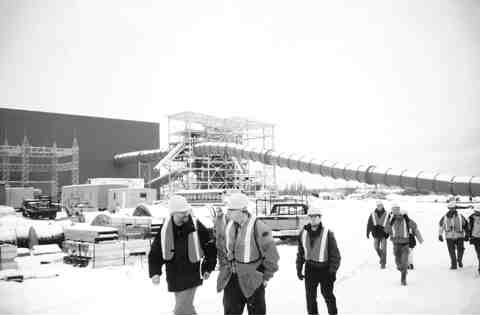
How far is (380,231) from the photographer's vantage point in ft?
38.8

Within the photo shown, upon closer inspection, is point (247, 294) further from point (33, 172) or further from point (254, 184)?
point (33, 172)

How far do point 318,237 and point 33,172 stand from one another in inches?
1858

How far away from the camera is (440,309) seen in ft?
23.6

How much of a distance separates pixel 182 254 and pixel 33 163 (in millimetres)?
48815

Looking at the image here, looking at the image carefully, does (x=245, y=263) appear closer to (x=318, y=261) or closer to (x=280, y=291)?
(x=318, y=261)

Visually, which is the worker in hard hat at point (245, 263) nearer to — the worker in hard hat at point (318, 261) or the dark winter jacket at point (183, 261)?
the dark winter jacket at point (183, 261)

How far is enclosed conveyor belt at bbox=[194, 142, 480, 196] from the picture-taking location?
29.0 m

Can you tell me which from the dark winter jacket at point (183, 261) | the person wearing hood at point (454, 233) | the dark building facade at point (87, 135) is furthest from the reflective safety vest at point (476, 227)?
the dark building facade at point (87, 135)

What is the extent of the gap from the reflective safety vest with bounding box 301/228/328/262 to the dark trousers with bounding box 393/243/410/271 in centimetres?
383

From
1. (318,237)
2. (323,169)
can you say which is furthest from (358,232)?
(318,237)

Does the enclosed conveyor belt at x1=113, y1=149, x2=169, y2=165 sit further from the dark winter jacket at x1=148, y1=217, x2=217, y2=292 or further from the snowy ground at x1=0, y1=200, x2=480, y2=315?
the dark winter jacket at x1=148, y1=217, x2=217, y2=292

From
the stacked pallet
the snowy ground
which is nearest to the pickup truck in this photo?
the snowy ground

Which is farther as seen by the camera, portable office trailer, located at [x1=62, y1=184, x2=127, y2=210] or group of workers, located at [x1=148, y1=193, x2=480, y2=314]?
portable office trailer, located at [x1=62, y1=184, x2=127, y2=210]

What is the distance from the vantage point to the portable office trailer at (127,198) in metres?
33.8
